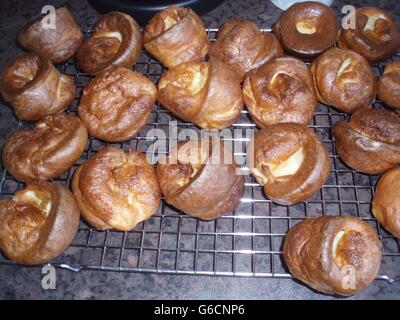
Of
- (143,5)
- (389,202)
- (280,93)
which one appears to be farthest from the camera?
(143,5)

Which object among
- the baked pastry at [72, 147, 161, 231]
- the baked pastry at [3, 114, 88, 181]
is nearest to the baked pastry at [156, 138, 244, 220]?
the baked pastry at [72, 147, 161, 231]

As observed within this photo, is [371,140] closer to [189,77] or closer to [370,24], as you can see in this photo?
[370,24]

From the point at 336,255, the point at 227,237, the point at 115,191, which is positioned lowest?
the point at 227,237

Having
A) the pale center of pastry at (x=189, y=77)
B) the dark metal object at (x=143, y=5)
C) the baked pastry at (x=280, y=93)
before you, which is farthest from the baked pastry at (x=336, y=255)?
the dark metal object at (x=143, y=5)

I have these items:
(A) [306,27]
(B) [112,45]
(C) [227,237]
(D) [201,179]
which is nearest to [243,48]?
(A) [306,27]

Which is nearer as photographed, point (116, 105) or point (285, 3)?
point (116, 105)

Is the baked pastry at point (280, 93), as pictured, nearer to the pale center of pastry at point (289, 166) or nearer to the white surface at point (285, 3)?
the pale center of pastry at point (289, 166)

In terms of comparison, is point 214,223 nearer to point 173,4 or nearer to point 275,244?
point 275,244
